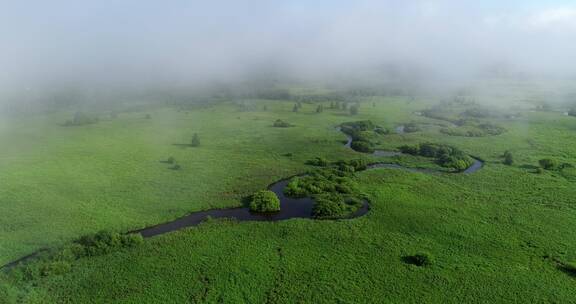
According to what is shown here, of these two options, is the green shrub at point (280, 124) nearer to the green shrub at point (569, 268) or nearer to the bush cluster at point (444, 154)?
the bush cluster at point (444, 154)

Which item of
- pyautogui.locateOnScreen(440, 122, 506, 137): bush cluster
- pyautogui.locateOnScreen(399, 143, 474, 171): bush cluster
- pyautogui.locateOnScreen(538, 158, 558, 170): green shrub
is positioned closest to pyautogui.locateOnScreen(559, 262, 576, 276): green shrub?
pyautogui.locateOnScreen(399, 143, 474, 171): bush cluster

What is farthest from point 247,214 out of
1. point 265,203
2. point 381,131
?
point 381,131

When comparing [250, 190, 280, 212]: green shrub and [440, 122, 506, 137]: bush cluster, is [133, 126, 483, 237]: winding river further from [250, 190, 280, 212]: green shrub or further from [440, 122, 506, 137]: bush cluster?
[440, 122, 506, 137]: bush cluster

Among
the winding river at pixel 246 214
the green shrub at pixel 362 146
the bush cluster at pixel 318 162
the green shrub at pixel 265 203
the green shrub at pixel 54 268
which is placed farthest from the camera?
the green shrub at pixel 362 146

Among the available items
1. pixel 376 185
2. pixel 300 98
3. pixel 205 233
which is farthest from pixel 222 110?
pixel 205 233

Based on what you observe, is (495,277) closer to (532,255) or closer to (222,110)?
(532,255)

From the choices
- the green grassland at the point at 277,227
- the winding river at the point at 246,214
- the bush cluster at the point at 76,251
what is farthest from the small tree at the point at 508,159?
the bush cluster at the point at 76,251

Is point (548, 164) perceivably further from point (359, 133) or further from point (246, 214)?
point (246, 214)
